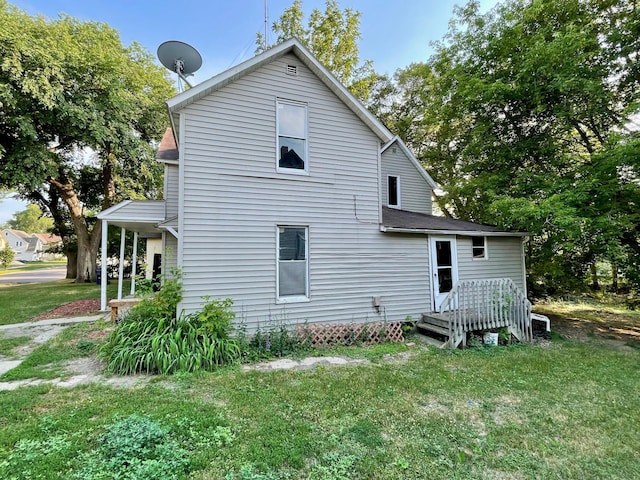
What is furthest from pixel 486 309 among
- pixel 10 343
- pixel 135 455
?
pixel 10 343

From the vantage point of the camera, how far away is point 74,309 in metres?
10.7

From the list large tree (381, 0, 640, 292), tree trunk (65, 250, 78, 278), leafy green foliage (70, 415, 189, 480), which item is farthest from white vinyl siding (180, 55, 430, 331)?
tree trunk (65, 250, 78, 278)

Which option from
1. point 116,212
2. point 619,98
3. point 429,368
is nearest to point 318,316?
point 429,368

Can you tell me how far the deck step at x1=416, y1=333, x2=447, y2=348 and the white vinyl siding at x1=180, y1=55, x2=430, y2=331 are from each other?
65 cm

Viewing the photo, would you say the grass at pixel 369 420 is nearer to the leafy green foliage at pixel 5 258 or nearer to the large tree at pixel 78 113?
the large tree at pixel 78 113

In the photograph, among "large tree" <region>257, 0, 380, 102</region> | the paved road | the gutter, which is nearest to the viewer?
the gutter

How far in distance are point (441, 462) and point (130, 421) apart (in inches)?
133

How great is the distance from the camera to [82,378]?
4977 millimetres

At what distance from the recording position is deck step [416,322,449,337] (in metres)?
7.36

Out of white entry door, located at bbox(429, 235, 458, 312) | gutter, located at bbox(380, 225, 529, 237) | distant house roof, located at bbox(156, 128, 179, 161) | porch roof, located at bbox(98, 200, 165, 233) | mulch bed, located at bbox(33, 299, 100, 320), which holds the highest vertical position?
distant house roof, located at bbox(156, 128, 179, 161)

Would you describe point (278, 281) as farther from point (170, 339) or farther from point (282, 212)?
point (170, 339)

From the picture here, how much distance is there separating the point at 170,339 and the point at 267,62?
6.42m

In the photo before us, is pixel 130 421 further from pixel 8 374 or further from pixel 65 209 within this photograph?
pixel 65 209

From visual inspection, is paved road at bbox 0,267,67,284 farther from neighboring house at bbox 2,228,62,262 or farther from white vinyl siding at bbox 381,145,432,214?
neighboring house at bbox 2,228,62,262
